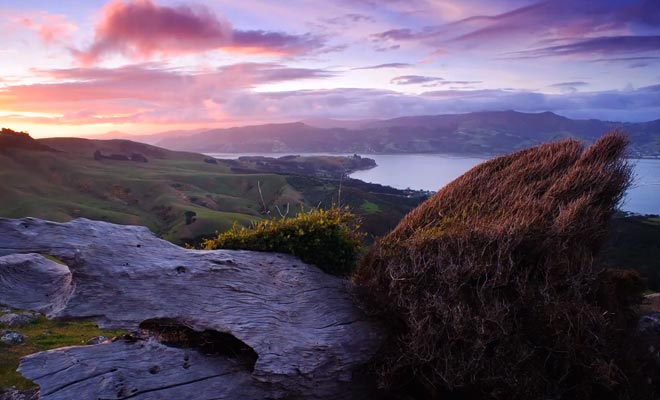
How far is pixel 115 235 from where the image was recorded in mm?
9047

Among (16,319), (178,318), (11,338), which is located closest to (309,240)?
(178,318)

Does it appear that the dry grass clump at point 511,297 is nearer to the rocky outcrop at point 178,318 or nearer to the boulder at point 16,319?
the rocky outcrop at point 178,318

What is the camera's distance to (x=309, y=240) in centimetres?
994

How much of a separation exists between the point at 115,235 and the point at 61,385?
2900 mm

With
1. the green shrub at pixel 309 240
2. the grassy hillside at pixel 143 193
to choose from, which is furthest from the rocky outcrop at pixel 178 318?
the grassy hillside at pixel 143 193

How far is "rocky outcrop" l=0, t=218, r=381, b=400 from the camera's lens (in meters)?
7.38

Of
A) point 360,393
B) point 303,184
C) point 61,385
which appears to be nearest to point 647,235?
point 360,393

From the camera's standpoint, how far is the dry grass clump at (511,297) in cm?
721

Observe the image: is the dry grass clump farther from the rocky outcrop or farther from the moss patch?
the moss patch

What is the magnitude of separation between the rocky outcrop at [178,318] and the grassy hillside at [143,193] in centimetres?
6406

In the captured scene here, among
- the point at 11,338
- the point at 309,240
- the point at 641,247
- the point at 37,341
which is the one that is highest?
the point at 309,240

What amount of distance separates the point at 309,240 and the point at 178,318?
314 cm

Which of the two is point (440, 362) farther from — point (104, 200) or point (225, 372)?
point (104, 200)

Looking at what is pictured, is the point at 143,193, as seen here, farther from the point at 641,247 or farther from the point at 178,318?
the point at 178,318
